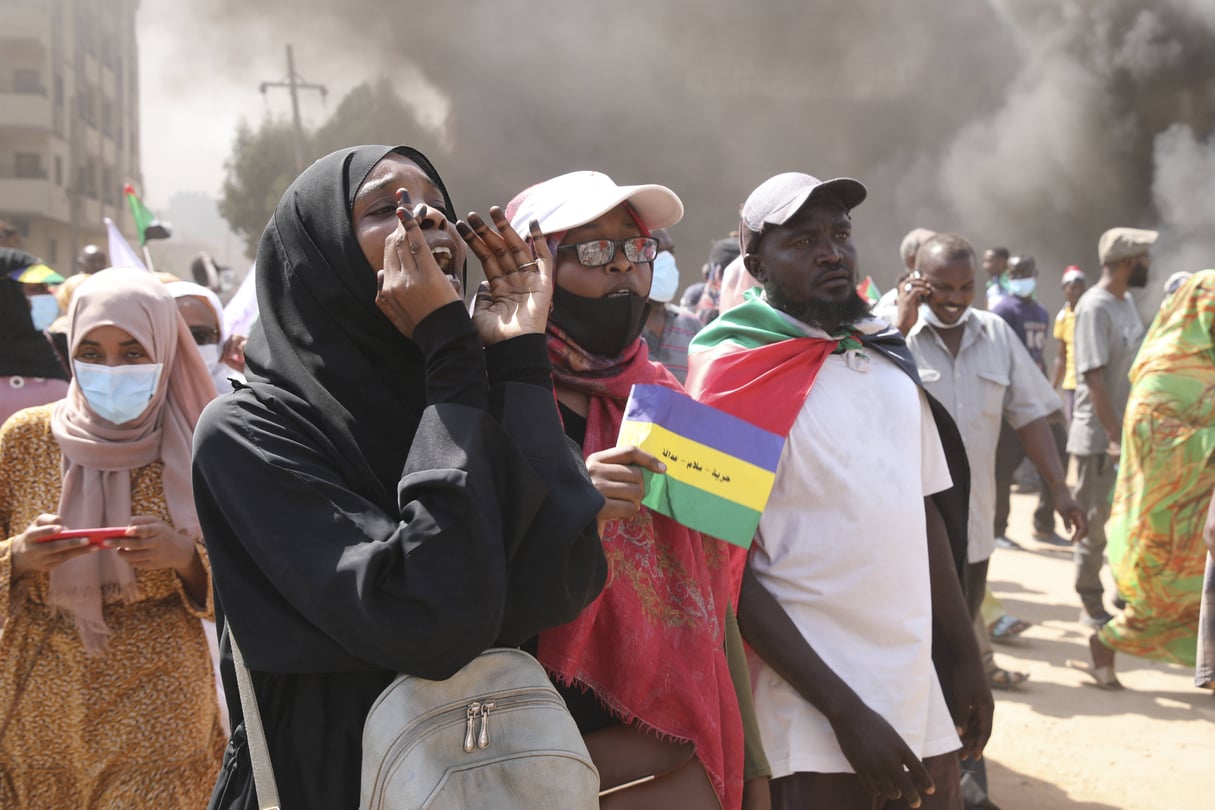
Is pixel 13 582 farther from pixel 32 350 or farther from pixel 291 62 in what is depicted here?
pixel 291 62

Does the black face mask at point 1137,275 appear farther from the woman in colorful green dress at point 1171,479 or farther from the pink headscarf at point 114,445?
the pink headscarf at point 114,445

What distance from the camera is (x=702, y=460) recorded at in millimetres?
2338

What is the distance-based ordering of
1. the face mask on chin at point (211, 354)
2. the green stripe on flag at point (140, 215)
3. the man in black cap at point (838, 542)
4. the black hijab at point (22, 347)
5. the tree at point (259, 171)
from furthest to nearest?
1. the tree at point (259, 171)
2. the green stripe on flag at point (140, 215)
3. the face mask on chin at point (211, 354)
4. the black hijab at point (22, 347)
5. the man in black cap at point (838, 542)

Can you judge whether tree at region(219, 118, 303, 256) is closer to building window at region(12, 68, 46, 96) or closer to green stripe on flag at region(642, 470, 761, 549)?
building window at region(12, 68, 46, 96)

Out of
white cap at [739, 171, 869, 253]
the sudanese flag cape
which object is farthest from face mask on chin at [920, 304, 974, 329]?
white cap at [739, 171, 869, 253]

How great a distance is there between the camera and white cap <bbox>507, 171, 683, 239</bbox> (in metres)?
2.38

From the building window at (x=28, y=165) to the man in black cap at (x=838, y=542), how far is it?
43.6 metres

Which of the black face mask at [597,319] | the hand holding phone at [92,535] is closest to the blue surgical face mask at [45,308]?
the hand holding phone at [92,535]

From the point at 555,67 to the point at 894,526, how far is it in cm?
2183

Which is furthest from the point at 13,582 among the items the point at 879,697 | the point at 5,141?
the point at 5,141

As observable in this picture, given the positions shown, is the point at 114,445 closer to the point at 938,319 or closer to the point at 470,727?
the point at 470,727

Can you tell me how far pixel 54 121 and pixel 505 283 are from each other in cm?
4491

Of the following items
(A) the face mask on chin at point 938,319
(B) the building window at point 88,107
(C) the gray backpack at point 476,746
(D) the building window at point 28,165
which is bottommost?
(C) the gray backpack at point 476,746

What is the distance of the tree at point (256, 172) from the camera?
3581 centimetres
